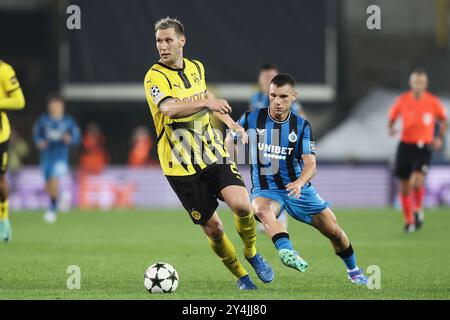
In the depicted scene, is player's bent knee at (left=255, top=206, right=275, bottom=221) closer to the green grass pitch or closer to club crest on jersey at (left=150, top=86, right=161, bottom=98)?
the green grass pitch

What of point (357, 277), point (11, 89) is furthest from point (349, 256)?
point (11, 89)

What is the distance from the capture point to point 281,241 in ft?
27.2

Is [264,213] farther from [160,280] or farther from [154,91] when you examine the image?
[154,91]

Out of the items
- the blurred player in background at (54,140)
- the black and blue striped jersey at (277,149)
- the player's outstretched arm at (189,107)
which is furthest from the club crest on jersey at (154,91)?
the blurred player in background at (54,140)

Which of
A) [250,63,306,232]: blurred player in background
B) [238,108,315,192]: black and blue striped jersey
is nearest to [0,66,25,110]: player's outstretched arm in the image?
[250,63,306,232]: blurred player in background

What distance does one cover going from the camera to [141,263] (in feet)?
35.5

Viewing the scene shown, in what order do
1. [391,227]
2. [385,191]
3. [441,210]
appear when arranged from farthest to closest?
[385,191] → [441,210] → [391,227]

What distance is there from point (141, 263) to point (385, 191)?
11.4 m

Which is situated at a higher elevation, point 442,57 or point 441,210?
point 442,57

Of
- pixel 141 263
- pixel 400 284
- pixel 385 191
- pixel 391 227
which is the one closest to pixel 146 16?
pixel 385 191

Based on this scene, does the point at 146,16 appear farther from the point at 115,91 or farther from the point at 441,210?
the point at 441,210

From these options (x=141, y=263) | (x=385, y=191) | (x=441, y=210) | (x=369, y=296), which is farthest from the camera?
(x=385, y=191)

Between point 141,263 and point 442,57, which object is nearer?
point 141,263

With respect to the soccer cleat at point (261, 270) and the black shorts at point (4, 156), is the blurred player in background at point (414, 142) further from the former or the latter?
the soccer cleat at point (261, 270)
